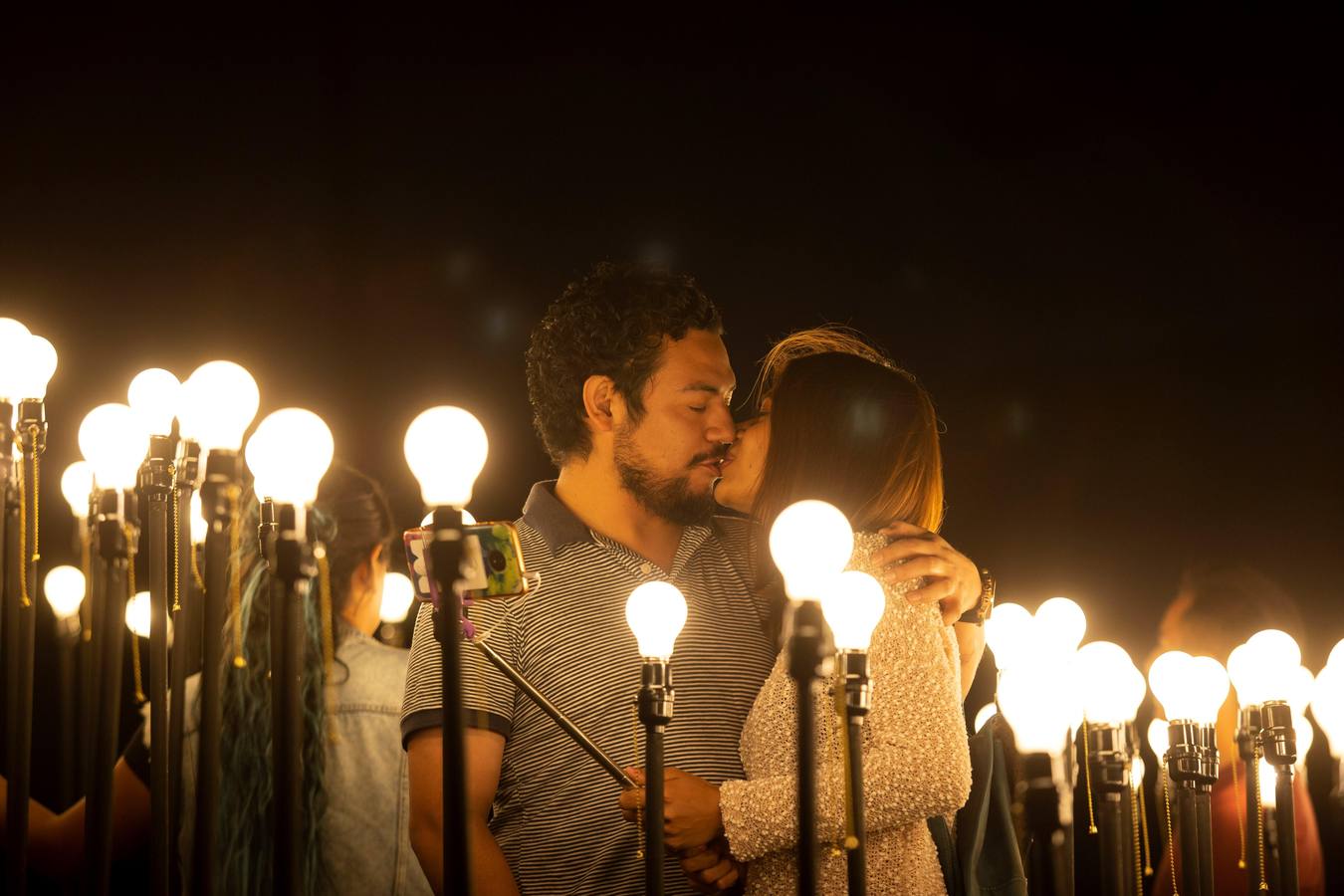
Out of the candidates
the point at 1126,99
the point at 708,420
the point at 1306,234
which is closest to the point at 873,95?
the point at 1126,99

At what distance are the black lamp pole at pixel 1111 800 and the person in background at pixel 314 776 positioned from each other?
143 cm

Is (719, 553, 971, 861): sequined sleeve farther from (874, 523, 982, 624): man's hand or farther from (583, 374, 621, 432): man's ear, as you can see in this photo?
(583, 374, 621, 432): man's ear

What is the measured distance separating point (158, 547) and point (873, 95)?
4.83 meters

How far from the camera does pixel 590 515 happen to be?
2.51 metres

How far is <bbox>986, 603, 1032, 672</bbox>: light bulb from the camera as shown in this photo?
2.18 m

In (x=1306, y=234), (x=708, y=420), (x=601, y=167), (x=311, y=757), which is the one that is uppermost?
(x=601, y=167)

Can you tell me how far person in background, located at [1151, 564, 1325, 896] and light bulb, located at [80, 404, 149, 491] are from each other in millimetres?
2603

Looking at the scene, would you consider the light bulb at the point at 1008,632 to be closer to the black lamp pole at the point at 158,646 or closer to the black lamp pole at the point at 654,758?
the black lamp pole at the point at 654,758

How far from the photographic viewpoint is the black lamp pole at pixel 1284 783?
85.8 inches

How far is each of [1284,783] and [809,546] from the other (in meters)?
1.34

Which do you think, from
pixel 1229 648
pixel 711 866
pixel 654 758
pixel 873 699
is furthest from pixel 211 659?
pixel 1229 648

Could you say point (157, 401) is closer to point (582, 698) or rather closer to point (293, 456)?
point (293, 456)

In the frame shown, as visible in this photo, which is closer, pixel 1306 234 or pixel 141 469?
pixel 141 469

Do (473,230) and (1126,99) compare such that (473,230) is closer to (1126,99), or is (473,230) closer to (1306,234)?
(1126,99)
